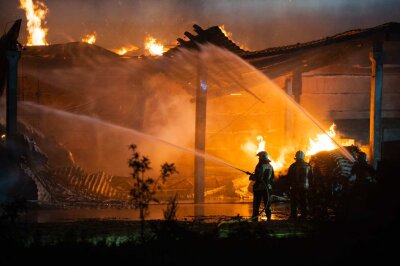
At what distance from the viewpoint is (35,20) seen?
4062cm

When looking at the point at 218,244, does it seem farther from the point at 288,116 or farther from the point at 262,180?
the point at 288,116

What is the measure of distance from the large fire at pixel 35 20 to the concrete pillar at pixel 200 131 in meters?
25.4

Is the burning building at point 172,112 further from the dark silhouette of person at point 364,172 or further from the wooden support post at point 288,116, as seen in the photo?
the dark silhouette of person at point 364,172

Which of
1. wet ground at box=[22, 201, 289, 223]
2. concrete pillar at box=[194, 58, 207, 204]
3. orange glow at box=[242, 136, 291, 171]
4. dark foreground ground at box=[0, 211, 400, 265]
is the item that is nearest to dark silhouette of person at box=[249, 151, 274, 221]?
wet ground at box=[22, 201, 289, 223]

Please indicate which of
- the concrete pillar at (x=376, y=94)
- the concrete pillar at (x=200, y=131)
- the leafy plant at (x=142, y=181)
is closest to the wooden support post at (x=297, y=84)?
the concrete pillar at (x=376, y=94)

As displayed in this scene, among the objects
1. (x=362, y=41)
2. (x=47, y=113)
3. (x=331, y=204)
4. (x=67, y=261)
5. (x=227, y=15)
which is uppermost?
(x=227, y=15)

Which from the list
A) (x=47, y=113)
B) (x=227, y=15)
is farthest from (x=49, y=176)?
(x=227, y=15)

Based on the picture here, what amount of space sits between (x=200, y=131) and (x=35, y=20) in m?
27.9

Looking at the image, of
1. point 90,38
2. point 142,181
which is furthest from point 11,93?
point 90,38

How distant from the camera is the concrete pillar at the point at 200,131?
1634 cm

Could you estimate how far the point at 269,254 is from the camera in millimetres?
8820

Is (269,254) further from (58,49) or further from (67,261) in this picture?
(58,49)

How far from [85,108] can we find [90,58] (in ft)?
6.67

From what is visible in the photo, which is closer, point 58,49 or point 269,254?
point 269,254
